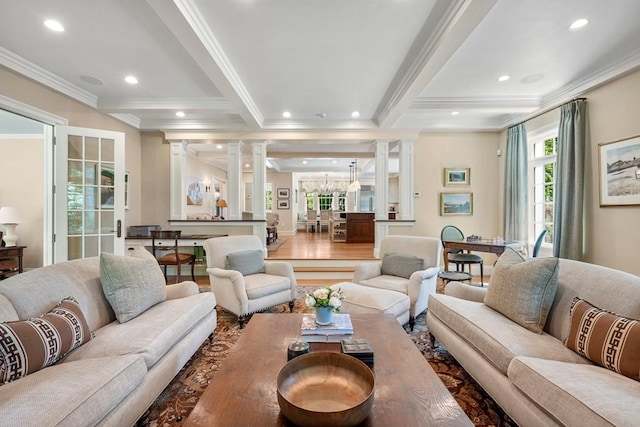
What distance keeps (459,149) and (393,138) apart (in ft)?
4.40

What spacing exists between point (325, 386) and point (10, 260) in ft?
16.6

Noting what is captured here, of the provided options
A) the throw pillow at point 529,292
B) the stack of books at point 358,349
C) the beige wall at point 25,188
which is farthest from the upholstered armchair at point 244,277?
the beige wall at point 25,188

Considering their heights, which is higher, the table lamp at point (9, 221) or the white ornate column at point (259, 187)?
the white ornate column at point (259, 187)

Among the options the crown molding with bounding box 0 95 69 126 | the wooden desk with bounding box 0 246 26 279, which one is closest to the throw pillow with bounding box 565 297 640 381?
the crown molding with bounding box 0 95 69 126

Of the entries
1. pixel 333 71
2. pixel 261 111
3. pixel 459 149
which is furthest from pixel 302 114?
pixel 459 149

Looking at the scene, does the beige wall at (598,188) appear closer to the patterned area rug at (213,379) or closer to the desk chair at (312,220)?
the patterned area rug at (213,379)

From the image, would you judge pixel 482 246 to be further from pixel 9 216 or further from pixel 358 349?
pixel 9 216

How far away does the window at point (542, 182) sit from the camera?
4.59 m

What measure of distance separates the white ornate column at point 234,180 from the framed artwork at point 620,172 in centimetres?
542

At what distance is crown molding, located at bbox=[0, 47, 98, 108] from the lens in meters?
3.06

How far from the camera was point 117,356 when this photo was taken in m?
1.56

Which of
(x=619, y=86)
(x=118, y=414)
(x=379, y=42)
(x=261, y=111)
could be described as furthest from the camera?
(x=261, y=111)

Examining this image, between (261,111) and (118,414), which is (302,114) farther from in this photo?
(118,414)

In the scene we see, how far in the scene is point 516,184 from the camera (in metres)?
4.97
